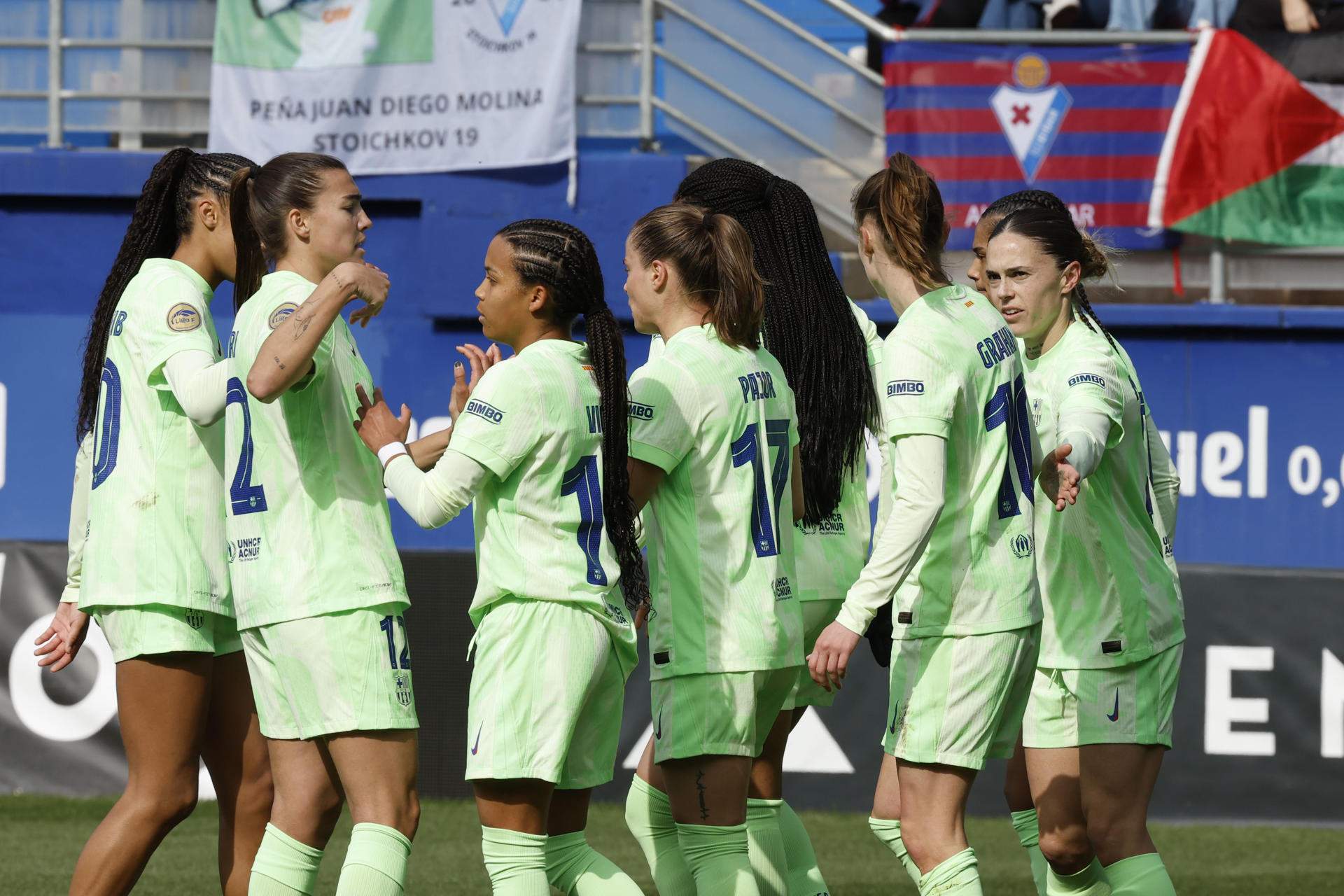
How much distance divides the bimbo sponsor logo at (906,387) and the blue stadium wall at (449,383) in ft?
14.6

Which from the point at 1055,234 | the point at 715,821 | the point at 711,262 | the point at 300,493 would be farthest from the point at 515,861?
the point at 1055,234

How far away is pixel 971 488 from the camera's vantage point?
4.02m

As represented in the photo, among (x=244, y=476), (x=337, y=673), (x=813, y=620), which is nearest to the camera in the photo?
(x=337, y=673)

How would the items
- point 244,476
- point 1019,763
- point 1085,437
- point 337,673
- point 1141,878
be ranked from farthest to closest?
point 1019,763 < point 1141,878 < point 1085,437 < point 244,476 < point 337,673

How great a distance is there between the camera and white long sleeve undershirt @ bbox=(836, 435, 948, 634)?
3816mm

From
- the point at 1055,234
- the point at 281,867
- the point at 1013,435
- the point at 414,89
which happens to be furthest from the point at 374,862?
the point at 414,89

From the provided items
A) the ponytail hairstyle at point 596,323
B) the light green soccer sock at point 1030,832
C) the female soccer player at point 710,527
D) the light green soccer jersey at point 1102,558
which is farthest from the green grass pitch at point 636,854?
the ponytail hairstyle at point 596,323

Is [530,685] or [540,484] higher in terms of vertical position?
[540,484]

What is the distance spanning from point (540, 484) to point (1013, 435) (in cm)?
113

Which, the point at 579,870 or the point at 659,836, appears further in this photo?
the point at 659,836

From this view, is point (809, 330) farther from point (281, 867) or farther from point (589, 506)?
point (281, 867)

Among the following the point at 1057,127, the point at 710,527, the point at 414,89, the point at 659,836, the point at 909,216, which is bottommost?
the point at 659,836

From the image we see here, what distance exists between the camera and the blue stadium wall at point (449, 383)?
27.0ft

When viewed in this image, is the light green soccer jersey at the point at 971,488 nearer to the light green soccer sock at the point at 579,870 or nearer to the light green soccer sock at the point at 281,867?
the light green soccer sock at the point at 579,870
